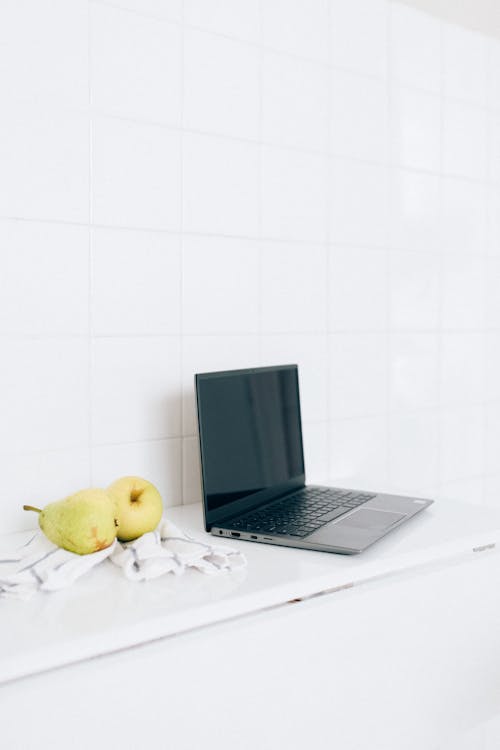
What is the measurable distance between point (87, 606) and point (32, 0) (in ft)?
3.22

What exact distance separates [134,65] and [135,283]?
397 millimetres

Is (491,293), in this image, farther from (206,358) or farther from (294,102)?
(206,358)

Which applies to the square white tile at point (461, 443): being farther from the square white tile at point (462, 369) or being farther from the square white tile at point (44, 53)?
the square white tile at point (44, 53)

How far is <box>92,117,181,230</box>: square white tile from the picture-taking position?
4.45ft

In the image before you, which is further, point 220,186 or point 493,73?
point 493,73

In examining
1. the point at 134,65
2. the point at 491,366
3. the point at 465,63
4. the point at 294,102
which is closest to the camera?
the point at 134,65

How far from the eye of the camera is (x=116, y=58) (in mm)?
1366

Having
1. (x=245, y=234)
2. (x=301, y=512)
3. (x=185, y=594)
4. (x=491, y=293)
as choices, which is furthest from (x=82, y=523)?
(x=491, y=293)

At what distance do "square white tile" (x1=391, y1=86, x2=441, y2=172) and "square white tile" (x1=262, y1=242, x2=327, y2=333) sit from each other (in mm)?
370

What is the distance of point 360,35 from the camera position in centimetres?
176

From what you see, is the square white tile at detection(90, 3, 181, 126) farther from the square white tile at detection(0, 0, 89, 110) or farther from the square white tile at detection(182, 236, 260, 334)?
the square white tile at detection(182, 236, 260, 334)

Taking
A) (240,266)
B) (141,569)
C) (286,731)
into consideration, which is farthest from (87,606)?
(240,266)

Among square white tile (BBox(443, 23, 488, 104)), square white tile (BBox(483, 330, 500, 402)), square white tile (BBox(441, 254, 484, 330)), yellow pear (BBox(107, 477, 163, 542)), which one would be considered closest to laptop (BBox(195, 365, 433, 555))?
yellow pear (BBox(107, 477, 163, 542))

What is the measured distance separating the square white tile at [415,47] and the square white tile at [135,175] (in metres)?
0.70
